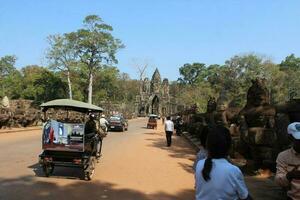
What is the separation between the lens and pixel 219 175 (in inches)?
138

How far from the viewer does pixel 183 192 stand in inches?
399

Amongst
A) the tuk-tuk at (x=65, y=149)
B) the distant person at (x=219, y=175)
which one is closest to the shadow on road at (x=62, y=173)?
the tuk-tuk at (x=65, y=149)

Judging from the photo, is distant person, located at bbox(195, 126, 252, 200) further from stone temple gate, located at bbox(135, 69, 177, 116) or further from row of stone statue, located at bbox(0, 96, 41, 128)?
stone temple gate, located at bbox(135, 69, 177, 116)

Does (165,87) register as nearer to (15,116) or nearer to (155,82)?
(155,82)

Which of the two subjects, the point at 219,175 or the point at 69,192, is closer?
the point at 219,175

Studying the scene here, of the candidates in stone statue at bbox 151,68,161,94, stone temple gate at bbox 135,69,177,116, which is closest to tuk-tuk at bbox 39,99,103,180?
stone temple gate at bbox 135,69,177,116

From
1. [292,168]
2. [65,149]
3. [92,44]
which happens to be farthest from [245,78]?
[292,168]

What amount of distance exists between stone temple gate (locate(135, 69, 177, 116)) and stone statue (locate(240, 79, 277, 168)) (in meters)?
91.0

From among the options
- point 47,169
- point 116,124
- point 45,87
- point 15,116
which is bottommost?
point 47,169

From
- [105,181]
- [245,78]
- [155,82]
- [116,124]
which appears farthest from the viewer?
[155,82]

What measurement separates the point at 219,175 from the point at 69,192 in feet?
22.1

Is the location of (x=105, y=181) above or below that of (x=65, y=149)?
below

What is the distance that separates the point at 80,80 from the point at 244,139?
51.1m

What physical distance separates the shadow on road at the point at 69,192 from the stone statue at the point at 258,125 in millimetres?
2242
